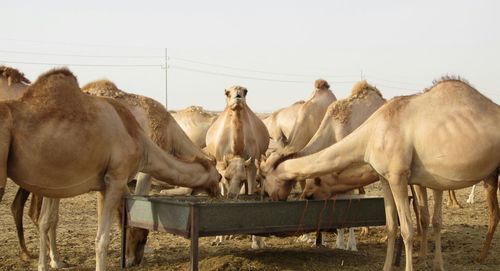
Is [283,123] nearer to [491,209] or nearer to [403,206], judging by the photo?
[491,209]

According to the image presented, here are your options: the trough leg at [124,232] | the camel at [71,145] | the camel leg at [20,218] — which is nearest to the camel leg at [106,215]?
the camel at [71,145]

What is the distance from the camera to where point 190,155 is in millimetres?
9930

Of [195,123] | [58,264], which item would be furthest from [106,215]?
[195,123]

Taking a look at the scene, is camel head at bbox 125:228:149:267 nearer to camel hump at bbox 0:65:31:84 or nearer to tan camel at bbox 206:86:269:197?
tan camel at bbox 206:86:269:197

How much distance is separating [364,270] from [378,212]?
85cm

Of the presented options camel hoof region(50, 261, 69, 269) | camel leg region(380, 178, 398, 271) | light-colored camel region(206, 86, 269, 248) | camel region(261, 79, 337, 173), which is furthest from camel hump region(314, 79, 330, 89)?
camel hoof region(50, 261, 69, 269)

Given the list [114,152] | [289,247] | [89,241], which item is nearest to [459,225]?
[289,247]

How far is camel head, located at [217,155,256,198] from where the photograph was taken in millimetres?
10336

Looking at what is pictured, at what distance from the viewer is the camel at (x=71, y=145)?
22.0ft

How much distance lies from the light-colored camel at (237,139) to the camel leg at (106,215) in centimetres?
326

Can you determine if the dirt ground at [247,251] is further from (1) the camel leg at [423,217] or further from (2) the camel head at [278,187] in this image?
(2) the camel head at [278,187]

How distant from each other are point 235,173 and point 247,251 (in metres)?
1.41

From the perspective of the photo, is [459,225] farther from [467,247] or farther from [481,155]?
[481,155]

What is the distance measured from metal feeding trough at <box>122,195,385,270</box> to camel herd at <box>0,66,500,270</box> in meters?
0.37
